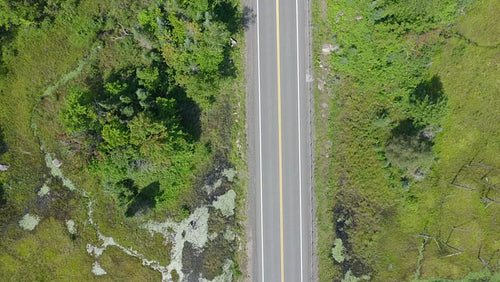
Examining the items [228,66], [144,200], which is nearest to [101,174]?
[144,200]

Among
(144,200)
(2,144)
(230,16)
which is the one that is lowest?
(144,200)

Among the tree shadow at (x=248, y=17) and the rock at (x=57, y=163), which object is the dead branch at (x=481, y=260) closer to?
the tree shadow at (x=248, y=17)

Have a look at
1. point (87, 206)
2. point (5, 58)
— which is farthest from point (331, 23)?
point (5, 58)

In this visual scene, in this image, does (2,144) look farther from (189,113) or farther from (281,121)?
(281,121)

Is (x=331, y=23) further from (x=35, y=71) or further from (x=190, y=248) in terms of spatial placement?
(x=35, y=71)

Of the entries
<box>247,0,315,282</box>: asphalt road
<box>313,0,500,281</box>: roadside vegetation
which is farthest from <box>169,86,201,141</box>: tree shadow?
<box>313,0,500,281</box>: roadside vegetation

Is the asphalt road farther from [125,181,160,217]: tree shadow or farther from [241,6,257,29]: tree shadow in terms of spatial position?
[125,181,160,217]: tree shadow

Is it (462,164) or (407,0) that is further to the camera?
(462,164)
